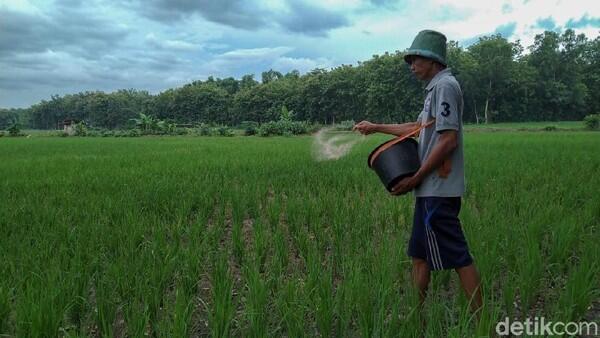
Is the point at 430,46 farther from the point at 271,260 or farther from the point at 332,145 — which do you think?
the point at 271,260

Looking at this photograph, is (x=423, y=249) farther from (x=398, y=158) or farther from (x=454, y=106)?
(x=454, y=106)

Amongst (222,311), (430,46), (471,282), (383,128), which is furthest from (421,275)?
(430,46)

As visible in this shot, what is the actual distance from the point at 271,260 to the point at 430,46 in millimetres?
1673

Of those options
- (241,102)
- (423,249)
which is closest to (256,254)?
(423,249)

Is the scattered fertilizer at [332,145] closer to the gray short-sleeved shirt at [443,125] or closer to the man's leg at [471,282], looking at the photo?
the gray short-sleeved shirt at [443,125]

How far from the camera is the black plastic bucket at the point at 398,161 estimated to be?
1.97 meters

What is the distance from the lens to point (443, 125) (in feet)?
5.98

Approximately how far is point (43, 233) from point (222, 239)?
130cm

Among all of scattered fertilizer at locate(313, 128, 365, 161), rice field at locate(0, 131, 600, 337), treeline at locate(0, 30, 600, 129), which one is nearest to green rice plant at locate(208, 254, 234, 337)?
rice field at locate(0, 131, 600, 337)

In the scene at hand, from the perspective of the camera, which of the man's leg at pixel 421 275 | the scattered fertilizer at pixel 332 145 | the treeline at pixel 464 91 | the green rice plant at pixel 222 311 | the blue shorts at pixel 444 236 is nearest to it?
the green rice plant at pixel 222 311

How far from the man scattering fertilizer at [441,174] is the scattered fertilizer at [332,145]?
Answer: 0.43 meters

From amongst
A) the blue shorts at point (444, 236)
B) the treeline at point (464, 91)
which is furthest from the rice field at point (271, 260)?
the treeline at point (464, 91)

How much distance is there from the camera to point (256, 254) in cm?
283

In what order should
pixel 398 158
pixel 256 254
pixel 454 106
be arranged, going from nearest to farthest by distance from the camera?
pixel 454 106 < pixel 398 158 < pixel 256 254
